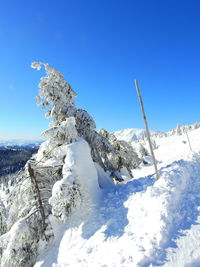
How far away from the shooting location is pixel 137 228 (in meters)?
6.30

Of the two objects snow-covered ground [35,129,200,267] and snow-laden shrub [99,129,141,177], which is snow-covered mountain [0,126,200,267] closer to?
snow-covered ground [35,129,200,267]

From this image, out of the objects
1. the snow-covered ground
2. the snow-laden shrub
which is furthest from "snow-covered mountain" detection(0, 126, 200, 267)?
the snow-laden shrub

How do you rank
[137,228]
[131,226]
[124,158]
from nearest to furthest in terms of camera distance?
[137,228] → [131,226] → [124,158]

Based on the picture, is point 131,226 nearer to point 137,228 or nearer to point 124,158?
point 137,228

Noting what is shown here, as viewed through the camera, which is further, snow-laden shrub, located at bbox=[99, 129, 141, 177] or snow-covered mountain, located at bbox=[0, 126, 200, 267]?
snow-laden shrub, located at bbox=[99, 129, 141, 177]

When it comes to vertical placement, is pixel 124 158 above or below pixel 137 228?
above

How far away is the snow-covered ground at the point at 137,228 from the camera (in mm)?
5246

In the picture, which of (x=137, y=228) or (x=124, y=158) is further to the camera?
(x=124, y=158)

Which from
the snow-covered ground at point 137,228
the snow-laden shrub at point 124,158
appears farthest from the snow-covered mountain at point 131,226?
the snow-laden shrub at point 124,158

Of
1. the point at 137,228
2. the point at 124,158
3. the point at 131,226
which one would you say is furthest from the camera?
the point at 124,158

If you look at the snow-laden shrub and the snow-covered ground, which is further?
the snow-laden shrub

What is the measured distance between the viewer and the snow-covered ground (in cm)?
525

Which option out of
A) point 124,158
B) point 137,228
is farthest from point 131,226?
point 124,158

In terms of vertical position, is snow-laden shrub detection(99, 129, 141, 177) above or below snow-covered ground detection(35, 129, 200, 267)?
above
